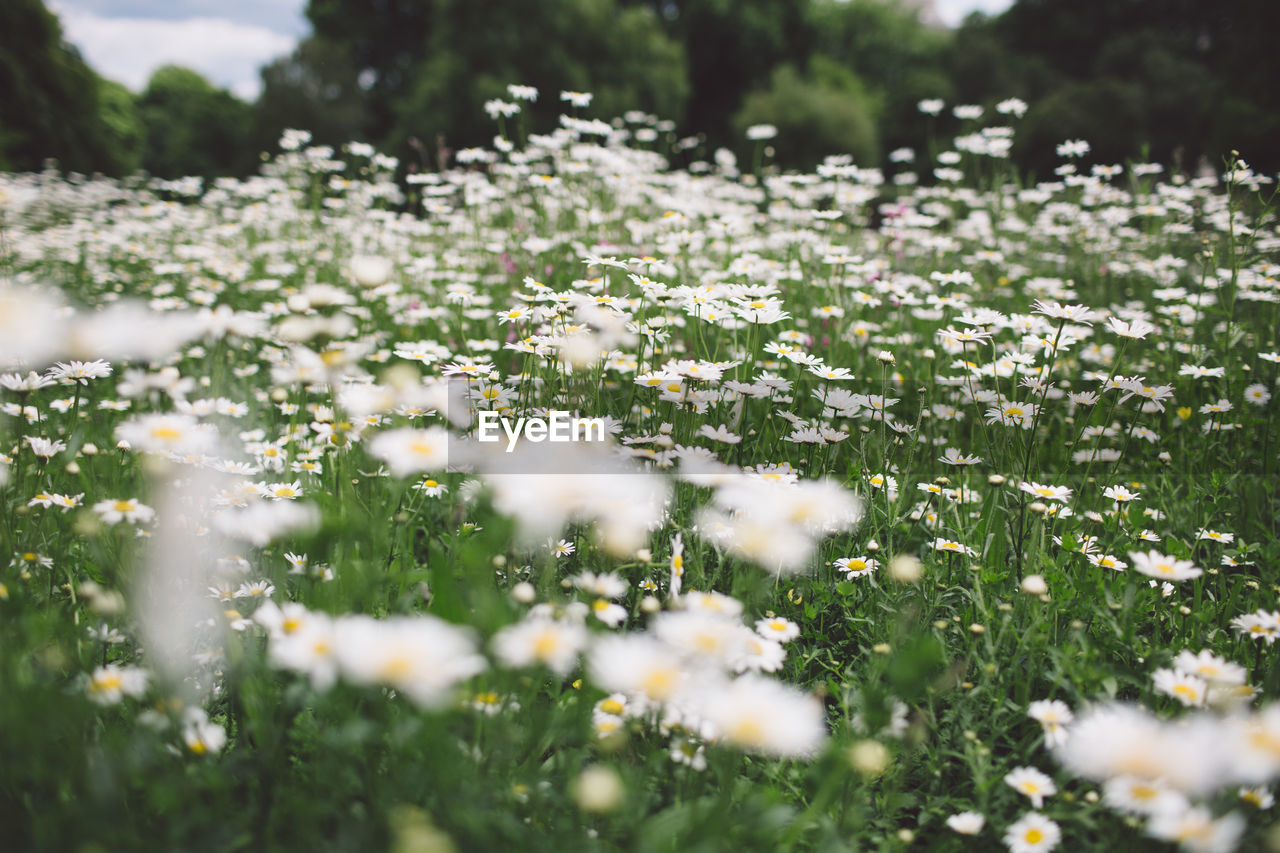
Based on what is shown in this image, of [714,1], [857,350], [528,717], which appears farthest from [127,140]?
[528,717]

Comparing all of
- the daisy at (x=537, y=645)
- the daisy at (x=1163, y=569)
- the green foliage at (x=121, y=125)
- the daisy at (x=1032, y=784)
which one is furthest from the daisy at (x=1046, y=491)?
the green foliage at (x=121, y=125)

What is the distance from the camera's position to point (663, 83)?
12320mm

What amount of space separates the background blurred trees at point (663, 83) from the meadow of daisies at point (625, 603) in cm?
368

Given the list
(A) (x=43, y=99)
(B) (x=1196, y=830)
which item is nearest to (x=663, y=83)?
(A) (x=43, y=99)

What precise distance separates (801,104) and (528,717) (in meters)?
13.1

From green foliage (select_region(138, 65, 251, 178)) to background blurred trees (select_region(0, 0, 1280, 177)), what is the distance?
4cm

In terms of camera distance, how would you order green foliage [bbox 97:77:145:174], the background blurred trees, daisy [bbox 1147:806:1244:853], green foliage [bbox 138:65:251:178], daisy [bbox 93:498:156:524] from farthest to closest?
green foliage [bbox 138:65:251:178] → green foliage [bbox 97:77:145:174] → the background blurred trees → daisy [bbox 93:498:156:524] → daisy [bbox 1147:806:1244:853]

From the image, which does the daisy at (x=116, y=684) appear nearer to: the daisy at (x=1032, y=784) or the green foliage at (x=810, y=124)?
the daisy at (x=1032, y=784)

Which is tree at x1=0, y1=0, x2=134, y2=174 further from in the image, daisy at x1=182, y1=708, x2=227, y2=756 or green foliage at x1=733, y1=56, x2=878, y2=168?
green foliage at x1=733, y1=56, x2=878, y2=168

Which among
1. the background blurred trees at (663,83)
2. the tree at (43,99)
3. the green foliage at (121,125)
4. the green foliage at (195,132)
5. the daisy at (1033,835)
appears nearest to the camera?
the daisy at (1033,835)

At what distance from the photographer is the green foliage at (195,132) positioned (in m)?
14.0

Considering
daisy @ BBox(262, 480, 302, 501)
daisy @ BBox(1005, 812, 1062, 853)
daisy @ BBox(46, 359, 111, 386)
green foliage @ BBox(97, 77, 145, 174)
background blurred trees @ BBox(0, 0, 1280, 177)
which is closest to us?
daisy @ BBox(1005, 812, 1062, 853)

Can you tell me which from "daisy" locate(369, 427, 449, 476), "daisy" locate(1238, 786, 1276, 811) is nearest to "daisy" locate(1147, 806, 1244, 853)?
"daisy" locate(1238, 786, 1276, 811)

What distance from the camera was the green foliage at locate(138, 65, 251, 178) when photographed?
14.0m
